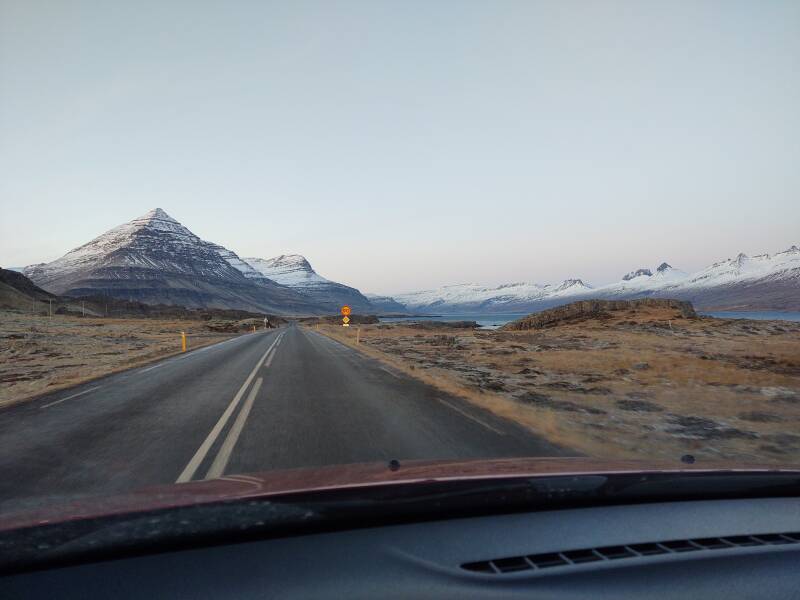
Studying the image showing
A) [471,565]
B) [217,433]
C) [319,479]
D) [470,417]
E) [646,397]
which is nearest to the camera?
[471,565]

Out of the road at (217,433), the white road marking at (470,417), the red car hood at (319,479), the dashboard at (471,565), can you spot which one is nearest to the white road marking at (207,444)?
the road at (217,433)

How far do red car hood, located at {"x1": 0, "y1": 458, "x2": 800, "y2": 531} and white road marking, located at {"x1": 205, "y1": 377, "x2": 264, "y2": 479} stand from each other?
2308mm

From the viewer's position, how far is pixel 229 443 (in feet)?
21.7

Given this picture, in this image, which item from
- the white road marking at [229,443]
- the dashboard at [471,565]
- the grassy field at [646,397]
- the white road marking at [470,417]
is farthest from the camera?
the white road marking at [470,417]

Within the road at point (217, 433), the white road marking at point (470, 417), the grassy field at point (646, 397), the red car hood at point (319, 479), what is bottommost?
the grassy field at point (646, 397)

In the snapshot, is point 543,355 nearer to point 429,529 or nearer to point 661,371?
point 661,371

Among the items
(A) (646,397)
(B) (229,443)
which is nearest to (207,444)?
(B) (229,443)

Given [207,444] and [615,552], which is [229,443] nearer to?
[207,444]

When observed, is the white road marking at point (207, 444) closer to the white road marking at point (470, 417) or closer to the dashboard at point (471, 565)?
the dashboard at point (471, 565)

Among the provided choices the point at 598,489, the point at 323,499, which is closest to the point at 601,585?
the point at 598,489

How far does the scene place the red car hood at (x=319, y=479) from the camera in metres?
2.29

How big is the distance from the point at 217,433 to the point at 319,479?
5001mm

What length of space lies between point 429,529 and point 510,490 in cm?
57

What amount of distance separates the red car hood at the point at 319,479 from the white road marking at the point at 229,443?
2.31 m
